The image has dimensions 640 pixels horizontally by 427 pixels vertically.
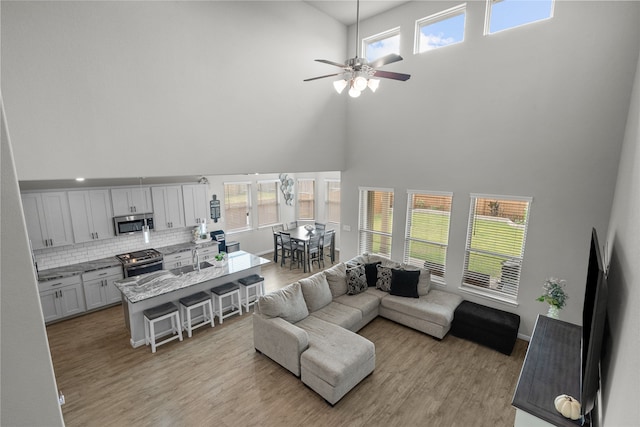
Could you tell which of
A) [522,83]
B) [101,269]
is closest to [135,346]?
[101,269]

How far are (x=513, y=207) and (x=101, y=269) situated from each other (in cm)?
770

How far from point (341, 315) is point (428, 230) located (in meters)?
2.44

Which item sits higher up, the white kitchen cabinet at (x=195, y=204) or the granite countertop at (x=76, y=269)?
the white kitchen cabinet at (x=195, y=204)

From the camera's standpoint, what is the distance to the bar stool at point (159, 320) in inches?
177

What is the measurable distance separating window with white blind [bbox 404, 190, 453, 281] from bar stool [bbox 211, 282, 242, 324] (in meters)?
3.51

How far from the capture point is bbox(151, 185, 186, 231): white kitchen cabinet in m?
6.72

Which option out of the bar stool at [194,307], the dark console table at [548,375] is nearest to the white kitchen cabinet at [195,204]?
the bar stool at [194,307]

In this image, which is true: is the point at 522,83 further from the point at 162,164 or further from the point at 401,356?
the point at 162,164

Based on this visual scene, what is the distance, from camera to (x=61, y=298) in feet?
17.7

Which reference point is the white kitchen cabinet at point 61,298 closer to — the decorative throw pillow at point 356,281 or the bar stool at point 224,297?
the bar stool at point 224,297

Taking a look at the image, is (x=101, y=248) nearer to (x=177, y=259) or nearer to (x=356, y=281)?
A: (x=177, y=259)

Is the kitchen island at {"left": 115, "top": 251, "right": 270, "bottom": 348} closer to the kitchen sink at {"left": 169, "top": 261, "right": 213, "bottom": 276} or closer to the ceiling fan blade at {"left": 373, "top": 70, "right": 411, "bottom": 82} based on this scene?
the kitchen sink at {"left": 169, "top": 261, "right": 213, "bottom": 276}

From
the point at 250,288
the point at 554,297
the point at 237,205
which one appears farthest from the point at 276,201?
the point at 554,297

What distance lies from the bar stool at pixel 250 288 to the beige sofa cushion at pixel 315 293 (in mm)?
1354
